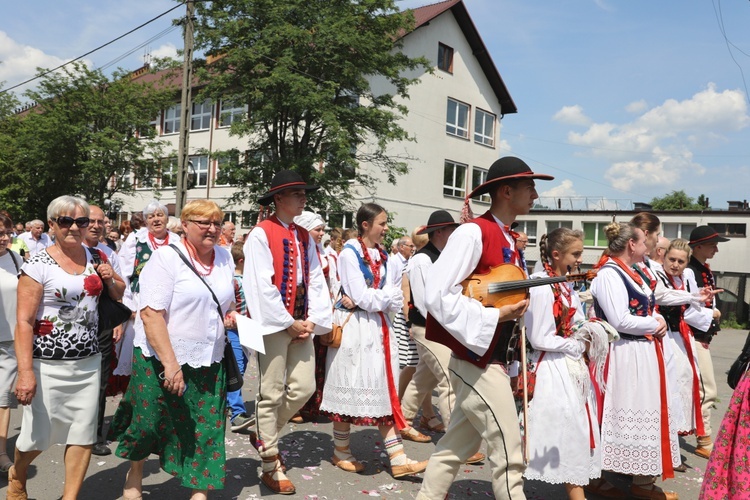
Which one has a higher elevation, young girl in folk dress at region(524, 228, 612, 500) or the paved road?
young girl in folk dress at region(524, 228, 612, 500)

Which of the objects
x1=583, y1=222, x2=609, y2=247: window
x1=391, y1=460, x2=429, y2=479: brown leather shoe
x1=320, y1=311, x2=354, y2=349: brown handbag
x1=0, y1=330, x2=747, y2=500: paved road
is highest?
x1=583, y1=222, x2=609, y2=247: window

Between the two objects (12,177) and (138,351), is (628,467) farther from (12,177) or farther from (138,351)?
(12,177)

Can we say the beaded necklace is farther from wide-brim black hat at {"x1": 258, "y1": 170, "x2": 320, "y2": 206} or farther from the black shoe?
the black shoe

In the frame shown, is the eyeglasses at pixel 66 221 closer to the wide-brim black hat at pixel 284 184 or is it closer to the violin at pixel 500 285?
the wide-brim black hat at pixel 284 184

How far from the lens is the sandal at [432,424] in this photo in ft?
22.6

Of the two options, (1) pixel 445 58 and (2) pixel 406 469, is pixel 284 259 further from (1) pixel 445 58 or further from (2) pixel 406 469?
(1) pixel 445 58

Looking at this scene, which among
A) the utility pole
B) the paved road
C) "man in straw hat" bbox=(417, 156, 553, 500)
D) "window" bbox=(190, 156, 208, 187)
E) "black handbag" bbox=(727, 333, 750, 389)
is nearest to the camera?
"man in straw hat" bbox=(417, 156, 553, 500)

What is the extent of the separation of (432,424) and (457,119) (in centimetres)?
2836

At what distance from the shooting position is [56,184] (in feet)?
100

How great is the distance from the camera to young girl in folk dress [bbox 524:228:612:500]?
4.29m

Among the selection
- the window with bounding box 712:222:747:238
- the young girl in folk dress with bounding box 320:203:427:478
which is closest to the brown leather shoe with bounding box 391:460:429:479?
the young girl in folk dress with bounding box 320:203:427:478

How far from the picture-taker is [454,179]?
110 ft

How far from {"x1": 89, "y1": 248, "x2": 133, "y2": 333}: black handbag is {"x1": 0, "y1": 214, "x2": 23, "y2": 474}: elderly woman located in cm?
114

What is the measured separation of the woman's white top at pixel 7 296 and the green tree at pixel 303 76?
1597 centimetres
